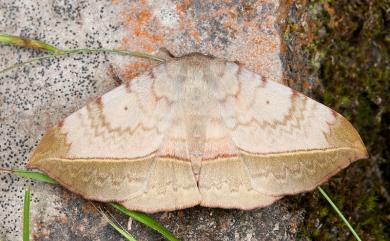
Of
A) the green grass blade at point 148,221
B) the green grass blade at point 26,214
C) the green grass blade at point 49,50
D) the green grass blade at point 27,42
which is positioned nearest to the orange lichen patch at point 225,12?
the green grass blade at point 49,50

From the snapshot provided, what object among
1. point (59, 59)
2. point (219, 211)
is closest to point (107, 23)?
point (59, 59)

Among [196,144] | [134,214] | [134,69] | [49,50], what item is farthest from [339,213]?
[49,50]

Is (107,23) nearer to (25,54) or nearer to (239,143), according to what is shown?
(25,54)

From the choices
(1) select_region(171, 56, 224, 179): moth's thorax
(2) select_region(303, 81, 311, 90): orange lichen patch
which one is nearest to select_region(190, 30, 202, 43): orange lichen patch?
(1) select_region(171, 56, 224, 179): moth's thorax

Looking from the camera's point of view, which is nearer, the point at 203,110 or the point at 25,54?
the point at 203,110

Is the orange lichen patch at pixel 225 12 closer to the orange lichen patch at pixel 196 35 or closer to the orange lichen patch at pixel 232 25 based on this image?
the orange lichen patch at pixel 232 25

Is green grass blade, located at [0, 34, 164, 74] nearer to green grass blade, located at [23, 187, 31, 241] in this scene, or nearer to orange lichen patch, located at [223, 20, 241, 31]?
orange lichen patch, located at [223, 20, 241, 31]

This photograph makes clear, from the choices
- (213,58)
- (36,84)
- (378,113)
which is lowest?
(378,113)
